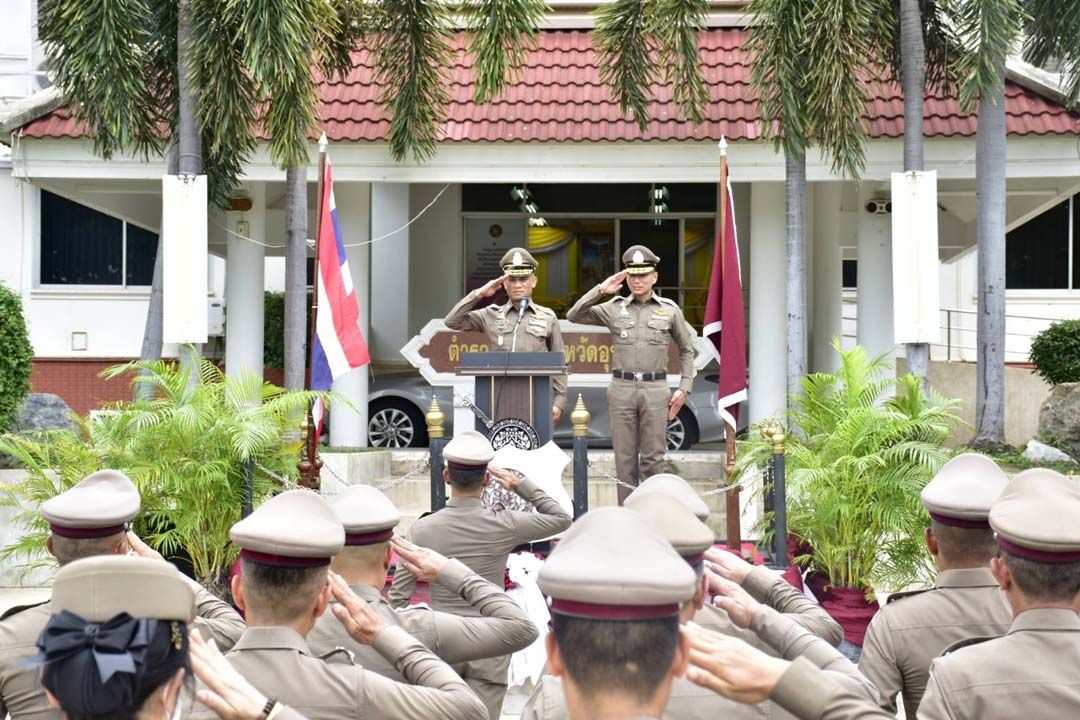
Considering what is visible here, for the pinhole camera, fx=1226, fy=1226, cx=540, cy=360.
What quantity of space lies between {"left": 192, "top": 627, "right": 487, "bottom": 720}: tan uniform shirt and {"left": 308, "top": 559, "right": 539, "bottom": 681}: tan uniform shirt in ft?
1.88

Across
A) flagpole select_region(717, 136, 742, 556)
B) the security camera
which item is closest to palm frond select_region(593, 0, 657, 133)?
flagpole select_region(717, 136, 742, 556)

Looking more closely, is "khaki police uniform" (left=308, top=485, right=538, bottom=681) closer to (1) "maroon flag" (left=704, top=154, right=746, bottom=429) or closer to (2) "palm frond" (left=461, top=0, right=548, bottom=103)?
(1) "maroon flag" (left=704, top=154, right=746, bottom=429)

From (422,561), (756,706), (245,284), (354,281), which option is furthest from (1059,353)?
(756,706)

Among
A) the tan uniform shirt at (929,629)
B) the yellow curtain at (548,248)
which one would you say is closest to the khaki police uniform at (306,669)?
the tan uniform shirt at (929,629)

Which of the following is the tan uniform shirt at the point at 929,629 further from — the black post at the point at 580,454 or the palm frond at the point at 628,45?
the palm frond at the point at 628,45

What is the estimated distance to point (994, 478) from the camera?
341 cm

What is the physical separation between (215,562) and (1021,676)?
19.5ft

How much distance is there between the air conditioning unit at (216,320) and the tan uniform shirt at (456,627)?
51.9 feet

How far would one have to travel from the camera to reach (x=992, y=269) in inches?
418

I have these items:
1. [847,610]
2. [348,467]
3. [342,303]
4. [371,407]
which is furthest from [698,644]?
[371,407]

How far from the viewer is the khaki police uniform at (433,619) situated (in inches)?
127

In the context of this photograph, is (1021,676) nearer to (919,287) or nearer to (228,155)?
(919,287)

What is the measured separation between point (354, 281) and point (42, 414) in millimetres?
3467

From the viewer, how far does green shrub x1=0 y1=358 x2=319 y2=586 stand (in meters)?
7.66
